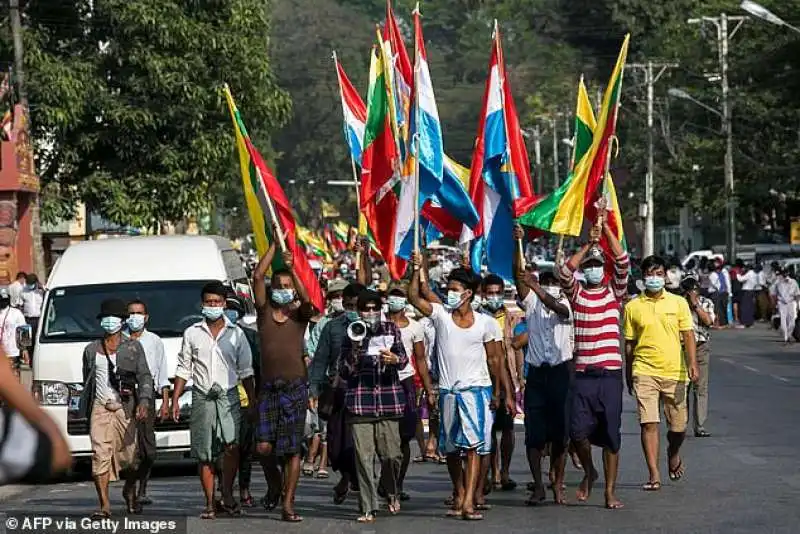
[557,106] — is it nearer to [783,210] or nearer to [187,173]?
[783,210]

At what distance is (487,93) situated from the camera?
1700 centimetres

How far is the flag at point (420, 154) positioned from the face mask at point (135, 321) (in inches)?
103

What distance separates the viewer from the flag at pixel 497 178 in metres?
15.9

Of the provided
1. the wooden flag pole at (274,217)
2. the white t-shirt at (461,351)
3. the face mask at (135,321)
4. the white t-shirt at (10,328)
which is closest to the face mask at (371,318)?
the white t-shirt at (461,351)

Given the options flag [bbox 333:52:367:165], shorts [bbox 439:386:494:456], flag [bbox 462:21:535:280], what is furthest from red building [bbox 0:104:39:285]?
shorts [bbox 439:386:494:456]

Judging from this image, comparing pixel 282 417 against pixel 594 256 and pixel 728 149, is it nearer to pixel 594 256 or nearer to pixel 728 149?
pixel 594 256

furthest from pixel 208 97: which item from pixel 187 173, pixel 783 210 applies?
pixel 783 210

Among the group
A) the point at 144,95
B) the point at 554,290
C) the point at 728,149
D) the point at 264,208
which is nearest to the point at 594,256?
the point at 554,290

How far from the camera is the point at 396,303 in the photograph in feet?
44.1

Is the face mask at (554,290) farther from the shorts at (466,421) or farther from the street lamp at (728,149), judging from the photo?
the street lamp at (728,149)

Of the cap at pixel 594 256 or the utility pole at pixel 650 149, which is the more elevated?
the utility pole at pixel 650 149

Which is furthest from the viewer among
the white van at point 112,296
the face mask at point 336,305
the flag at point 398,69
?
the flag at point 398,69

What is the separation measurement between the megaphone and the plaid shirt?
0.22 ft

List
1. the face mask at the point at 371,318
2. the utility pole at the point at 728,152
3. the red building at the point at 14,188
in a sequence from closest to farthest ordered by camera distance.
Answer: the face mask at the point at 371,318, the red building at the point at 14,188, the utility pole at the point at 728,152
